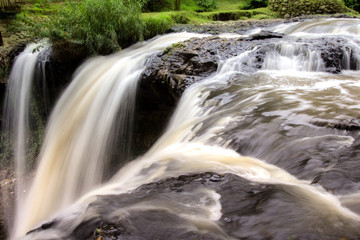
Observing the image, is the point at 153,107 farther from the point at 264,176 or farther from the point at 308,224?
the point at 308,224

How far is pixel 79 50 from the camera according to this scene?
23.2 feet

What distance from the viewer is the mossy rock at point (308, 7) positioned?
1277 cm

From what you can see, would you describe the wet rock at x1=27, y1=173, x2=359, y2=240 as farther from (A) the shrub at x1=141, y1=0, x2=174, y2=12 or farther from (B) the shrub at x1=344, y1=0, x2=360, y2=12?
(B) the shrub at x1=344, y1=0, x2=360, y2=12

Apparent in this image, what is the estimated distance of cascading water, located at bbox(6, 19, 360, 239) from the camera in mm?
1804

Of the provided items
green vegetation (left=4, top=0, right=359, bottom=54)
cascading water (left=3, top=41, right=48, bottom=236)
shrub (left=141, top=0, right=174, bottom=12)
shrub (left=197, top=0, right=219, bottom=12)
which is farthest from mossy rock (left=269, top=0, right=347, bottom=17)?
cascading water (left=3, top=41, right=48, bottom=236)

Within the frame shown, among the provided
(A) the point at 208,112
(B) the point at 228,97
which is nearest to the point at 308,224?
(A) the point at 208,112

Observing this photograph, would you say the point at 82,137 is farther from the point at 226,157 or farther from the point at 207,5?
the point at 207,5

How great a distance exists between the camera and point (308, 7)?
43.1 feet

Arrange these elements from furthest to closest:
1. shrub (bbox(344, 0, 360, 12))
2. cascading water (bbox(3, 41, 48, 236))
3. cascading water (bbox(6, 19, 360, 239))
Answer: shrub (bbox(344, 0, 360, 12)) → cascading water (bbox(3, 41, 48, 236)) → cascading water (bbox(6, 19, 360, 239))

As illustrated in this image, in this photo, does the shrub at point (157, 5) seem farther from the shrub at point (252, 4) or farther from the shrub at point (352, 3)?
the shrub at point (352, 3)

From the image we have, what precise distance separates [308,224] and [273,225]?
→ 8.4 inches

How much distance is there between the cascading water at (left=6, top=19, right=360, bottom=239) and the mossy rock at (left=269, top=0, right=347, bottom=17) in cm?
753

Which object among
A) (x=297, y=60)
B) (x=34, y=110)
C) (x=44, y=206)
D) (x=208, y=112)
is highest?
(x=297, y=60)

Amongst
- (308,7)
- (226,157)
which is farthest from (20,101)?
(308,7)
